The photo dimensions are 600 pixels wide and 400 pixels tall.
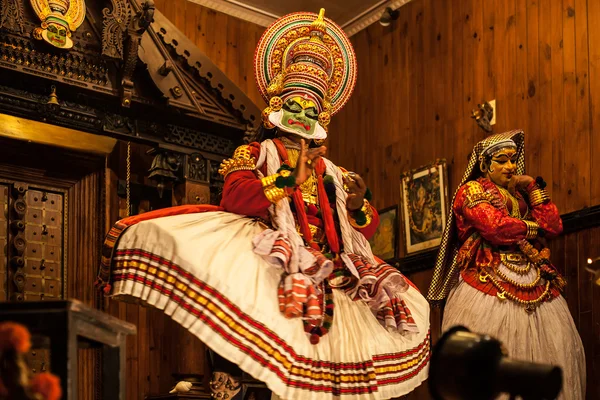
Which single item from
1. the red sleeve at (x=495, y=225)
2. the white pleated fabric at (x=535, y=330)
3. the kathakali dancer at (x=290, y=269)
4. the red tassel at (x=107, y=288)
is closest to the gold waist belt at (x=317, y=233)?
the kathakali dancer at (x=290, y=269)

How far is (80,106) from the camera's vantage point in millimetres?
5000

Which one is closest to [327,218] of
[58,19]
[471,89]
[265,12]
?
[58,19]

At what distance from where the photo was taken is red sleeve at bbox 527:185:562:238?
15.8 feet

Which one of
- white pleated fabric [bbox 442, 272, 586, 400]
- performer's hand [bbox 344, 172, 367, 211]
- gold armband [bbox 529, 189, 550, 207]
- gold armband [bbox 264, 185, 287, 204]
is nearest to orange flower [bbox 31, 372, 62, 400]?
Result: gold armband [bbox 264, 185, 287, 204]

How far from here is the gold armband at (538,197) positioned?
487 centimetres

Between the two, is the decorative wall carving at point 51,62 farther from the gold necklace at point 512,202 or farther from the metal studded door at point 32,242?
the gold necklace at point 512,202

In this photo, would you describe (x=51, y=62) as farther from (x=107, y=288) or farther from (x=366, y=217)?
(x=366, y=217)

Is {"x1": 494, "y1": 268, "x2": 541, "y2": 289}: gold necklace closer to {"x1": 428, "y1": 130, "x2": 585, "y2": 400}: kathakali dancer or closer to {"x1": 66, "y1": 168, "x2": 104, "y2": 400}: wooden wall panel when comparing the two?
{"x1": 428, "y1": 130, "x2": 585, "y2": 400}: kathakali dancer

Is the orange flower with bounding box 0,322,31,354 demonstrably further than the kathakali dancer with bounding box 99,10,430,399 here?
No

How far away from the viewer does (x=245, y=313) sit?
340cm

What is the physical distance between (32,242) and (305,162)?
6.21 feet

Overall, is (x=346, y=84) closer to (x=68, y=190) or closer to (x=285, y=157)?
(x=285, y=157)

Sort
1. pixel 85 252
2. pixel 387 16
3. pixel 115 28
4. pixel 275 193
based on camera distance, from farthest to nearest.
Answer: pixel 387 16 → pixel 85 252 → pixel 115 28 → pixel 275 193

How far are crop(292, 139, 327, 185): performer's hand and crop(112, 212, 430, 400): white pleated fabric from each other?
280 mm
